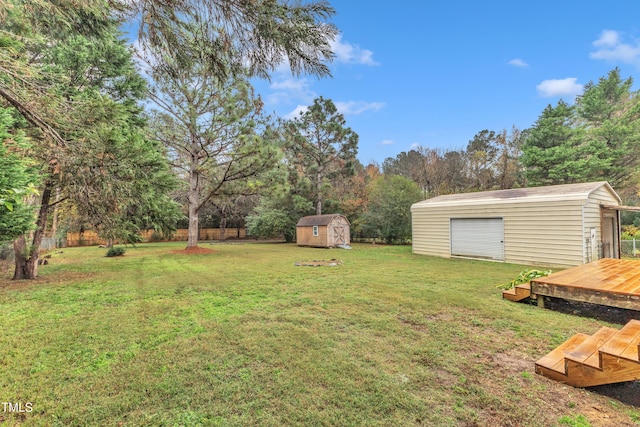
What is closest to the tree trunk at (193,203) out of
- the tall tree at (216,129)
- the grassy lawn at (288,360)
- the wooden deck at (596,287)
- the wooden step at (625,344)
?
the tall tree at (216,129)

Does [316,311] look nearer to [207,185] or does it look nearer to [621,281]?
[621,281]

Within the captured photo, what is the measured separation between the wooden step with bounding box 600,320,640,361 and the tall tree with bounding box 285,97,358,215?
1748 cm

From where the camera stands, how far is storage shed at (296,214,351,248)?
16016mm

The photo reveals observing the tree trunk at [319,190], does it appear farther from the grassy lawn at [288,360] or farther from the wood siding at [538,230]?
the grassy lawn at [288,360]

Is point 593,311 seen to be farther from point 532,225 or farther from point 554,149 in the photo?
point 554,149

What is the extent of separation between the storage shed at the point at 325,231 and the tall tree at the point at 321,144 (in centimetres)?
297

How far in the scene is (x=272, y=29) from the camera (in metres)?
2.78

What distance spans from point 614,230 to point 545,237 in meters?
3.21

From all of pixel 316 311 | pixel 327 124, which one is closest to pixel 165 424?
pixel 316 311

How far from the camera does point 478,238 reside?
977 cm

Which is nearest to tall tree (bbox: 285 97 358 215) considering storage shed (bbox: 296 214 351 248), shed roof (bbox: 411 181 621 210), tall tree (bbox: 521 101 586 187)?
storage shed (bbox: 296 214 351 248)

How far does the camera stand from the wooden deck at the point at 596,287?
341 cm

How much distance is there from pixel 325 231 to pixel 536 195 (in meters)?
10.2

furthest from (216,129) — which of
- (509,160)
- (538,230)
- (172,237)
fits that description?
(509,160)
